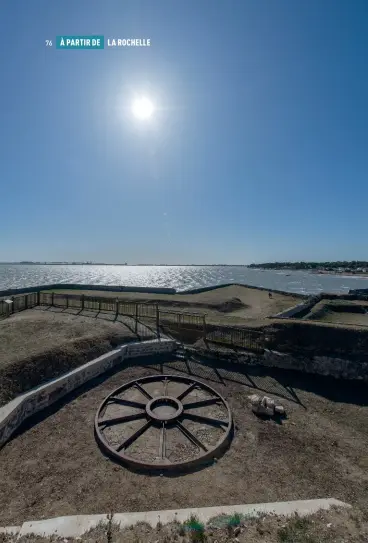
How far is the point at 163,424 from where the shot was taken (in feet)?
27.8

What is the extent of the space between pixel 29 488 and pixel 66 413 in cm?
300

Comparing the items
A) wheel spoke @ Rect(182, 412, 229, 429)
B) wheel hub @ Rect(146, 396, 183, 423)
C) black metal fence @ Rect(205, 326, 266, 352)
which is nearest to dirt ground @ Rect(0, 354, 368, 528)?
wheel spoke @ Rect(182, 412, 229, 429)

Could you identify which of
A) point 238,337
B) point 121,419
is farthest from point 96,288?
point 121,419

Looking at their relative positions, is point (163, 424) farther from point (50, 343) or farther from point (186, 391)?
point (50, 343)

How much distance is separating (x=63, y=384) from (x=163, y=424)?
173 inches

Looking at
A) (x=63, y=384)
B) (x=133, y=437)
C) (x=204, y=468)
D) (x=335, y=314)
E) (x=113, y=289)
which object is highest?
(x=113, y=289)

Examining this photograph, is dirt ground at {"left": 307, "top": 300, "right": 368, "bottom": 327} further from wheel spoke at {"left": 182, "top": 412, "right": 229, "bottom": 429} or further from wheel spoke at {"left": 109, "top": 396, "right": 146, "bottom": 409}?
wheel spoke at {"left": 109, "top": 396, "right": 146, "bottom": 409}

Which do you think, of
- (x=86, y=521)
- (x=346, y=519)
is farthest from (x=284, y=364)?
(x=86, y=521)

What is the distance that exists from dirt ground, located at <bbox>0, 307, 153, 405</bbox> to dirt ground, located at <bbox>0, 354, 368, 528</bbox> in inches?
59.9

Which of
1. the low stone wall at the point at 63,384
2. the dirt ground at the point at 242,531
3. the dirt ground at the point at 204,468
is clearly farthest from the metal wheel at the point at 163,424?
the dirt ground at the point at 242,531

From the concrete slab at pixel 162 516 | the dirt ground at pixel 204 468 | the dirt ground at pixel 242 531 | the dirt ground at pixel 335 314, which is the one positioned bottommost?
the dirt ground at pixel 204 468

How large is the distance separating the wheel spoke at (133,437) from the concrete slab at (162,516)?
7.49ft

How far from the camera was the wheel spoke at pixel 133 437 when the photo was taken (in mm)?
7449

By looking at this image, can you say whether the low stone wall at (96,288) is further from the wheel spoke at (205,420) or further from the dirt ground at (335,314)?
the wheel spoke at (205,420)
